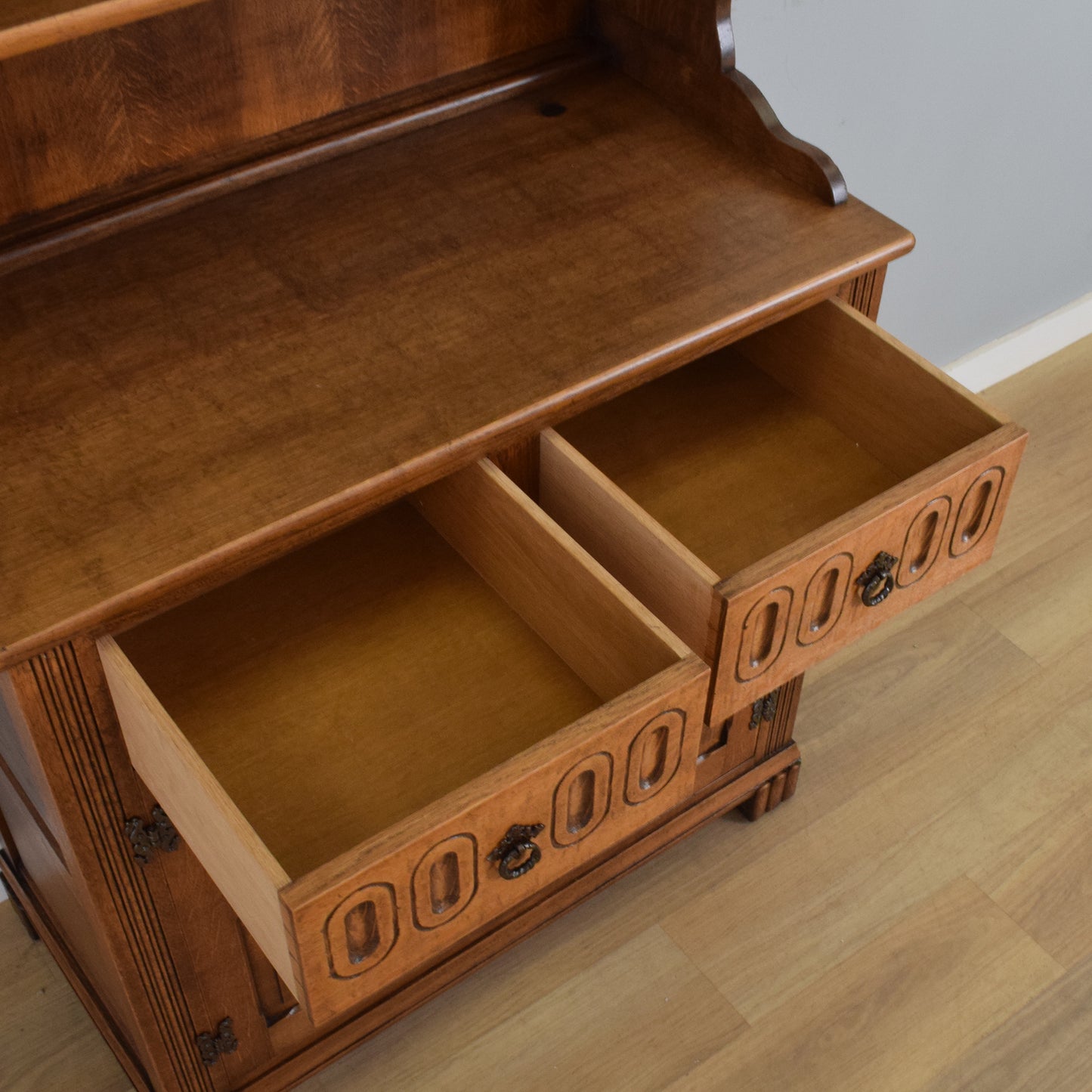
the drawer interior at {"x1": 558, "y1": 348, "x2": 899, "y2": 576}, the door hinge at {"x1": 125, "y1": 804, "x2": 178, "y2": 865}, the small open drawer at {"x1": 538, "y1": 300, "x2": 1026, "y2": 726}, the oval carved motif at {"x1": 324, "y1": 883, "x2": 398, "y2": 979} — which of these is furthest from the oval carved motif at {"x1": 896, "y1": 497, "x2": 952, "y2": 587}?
the door hinge at {"x1": 125, "y1": 804, "x2": 178, "y2": 865}

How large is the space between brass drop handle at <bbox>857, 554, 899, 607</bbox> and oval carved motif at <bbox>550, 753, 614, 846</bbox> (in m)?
0.28

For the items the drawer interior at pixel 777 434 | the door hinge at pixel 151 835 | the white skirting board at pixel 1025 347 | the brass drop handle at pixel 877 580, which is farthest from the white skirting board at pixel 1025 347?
the door hinge at pixel 151 835

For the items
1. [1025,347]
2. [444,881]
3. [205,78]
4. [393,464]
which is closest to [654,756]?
[444,881]

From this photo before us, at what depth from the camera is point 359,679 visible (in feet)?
3.71

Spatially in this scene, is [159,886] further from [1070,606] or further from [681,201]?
[1070,606]

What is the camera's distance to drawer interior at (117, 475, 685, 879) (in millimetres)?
1045

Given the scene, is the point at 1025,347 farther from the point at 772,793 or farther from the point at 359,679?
the point at 359,679

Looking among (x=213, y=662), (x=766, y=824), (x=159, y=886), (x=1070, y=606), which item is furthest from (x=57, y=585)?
(x=1070, y=606)

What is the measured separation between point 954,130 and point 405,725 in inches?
51.8

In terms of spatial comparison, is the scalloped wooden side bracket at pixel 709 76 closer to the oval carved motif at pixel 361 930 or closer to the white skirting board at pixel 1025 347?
the oval carved motif at pixel 361 930

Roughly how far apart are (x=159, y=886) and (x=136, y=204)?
0.59 m

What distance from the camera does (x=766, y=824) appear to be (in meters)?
1.76

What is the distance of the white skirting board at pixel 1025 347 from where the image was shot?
2.35 metres

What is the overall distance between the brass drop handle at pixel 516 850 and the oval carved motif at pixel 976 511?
453 millimetres
